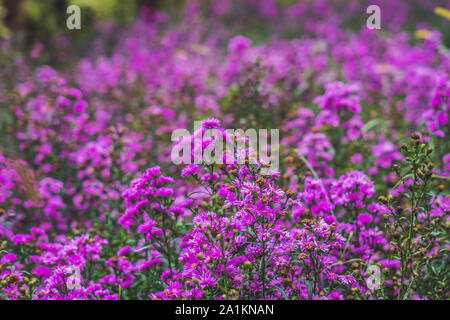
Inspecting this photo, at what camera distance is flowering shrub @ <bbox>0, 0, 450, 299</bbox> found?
6.20ft

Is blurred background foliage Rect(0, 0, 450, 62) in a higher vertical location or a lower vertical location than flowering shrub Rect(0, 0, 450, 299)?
higher

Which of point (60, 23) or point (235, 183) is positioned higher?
point (60, 23)

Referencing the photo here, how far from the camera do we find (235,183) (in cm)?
193

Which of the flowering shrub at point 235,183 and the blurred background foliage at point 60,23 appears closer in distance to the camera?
the flowering shrub at point 235,183

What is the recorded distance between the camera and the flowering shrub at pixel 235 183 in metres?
1.89

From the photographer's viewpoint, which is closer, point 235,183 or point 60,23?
point 235,183

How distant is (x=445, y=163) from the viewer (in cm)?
307

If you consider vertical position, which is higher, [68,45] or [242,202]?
[68,45]

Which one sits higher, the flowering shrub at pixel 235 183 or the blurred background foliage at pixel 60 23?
the blurred background foliage at pixel 60 23

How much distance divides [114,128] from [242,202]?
5.95 feet

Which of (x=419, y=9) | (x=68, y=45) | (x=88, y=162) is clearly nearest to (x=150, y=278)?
(x=88, y=162)

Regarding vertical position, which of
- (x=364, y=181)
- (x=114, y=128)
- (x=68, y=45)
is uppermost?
(x=68, y=45)
